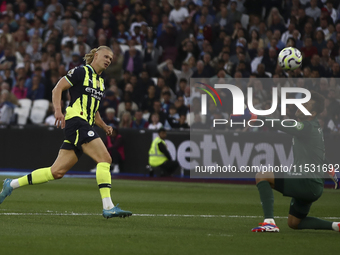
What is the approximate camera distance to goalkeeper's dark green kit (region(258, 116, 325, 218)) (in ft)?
24.4

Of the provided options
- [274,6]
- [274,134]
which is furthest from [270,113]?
[274,6]

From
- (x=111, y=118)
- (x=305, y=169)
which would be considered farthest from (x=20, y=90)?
(x=305, y=169)

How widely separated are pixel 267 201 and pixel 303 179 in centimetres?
50

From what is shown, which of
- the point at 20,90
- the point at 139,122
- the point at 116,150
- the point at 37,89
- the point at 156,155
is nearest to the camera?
the point at 156,155

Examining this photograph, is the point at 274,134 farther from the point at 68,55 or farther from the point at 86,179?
the point at 68,55

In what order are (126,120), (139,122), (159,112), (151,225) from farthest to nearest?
(139,122) → (126,120) → (159,112) → (151,225)

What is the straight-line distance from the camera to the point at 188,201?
12453mm

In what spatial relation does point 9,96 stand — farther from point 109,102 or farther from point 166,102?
point 166,102

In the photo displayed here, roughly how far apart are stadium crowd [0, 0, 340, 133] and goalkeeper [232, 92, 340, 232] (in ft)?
33.9

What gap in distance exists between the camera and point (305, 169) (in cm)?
752

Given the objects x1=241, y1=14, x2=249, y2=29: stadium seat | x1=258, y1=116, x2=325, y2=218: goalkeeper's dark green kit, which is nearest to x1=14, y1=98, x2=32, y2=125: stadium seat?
x1=241, y1=14, x2=249, y2=29: stadium seat

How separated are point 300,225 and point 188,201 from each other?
15.8 feet

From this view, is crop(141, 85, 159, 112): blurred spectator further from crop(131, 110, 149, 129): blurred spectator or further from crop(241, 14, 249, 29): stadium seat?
crop(241, 14, 249, 29): stadium seat

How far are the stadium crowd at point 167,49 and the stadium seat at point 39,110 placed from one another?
344 mm
